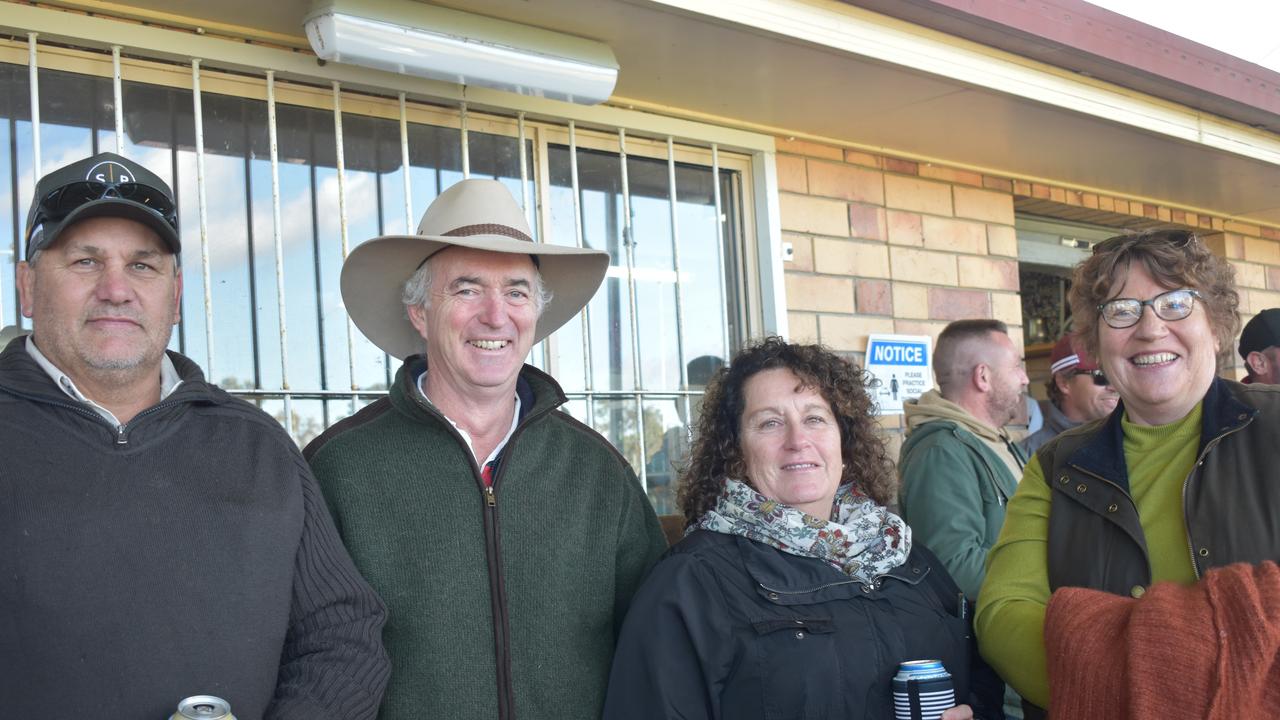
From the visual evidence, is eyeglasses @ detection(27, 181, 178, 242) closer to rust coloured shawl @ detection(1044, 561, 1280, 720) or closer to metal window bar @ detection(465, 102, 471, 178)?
metal window bar @ detection(465, 102, 471, 178)

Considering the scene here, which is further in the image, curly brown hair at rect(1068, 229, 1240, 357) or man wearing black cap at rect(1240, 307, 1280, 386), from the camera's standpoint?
man wearing black cap at rect(1240, 307, 1280, 386)

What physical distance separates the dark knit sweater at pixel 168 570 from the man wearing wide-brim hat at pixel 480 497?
151mm

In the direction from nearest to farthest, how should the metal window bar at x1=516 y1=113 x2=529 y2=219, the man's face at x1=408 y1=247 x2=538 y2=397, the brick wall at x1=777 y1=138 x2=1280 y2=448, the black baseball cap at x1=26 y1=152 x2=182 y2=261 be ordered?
the black baseball cap at x1=26 y1=152 x2=182 y2=261
the man's face at x1=408 y1=247 x2=538 y2=397
the metal window bar at x1=516 y1=113 x2=529 y2=219
the brick wall at x1=777 y1=138 x2=1280 y2=448

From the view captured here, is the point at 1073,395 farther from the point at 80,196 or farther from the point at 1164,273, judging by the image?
the point at 80,196

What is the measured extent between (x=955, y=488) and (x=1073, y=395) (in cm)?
184

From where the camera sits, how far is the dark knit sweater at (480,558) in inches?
84.7

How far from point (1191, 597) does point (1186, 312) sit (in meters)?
0.62

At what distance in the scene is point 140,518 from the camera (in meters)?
1.84

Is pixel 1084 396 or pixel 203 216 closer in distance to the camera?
pixel 203 216

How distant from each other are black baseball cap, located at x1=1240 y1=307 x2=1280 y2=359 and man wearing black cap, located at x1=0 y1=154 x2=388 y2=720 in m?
3.96

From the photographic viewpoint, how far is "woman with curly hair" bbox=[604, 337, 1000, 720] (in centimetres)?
208

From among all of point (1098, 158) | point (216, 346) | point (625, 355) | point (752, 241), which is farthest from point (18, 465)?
point (1098, 158)

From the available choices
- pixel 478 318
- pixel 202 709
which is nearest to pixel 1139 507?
pixel 478 318

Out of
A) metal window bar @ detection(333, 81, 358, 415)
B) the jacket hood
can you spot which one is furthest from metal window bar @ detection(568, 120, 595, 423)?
the jacket hood
